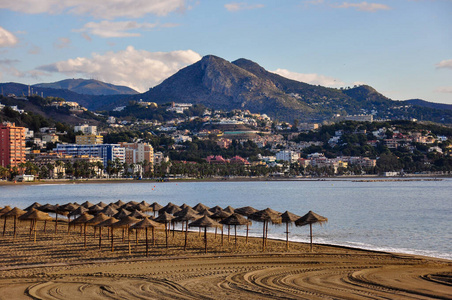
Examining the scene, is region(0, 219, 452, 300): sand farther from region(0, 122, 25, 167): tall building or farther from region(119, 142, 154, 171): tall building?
region(119, 142, 154, 171): tall building

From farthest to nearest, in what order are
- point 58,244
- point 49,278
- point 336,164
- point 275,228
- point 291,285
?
point 336,164, point 275,228, point 58,244, point 49,278, point 291,285

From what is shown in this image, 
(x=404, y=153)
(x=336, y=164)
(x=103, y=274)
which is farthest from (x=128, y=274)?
(x=404, y=153)

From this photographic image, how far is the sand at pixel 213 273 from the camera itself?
54.1 ft

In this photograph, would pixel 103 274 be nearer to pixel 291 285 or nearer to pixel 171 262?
pixel 171 262

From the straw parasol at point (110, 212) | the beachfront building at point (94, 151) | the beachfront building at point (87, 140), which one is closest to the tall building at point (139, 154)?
the beachfront building at point (94, 151)

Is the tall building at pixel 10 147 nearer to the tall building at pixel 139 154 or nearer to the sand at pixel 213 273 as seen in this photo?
the tall building at pixel 139 154

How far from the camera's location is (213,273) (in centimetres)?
1978

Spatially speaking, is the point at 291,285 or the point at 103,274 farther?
the point at 103,274

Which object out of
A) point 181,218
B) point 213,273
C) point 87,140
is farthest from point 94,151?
point 213,273

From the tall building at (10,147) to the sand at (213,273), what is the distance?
116m

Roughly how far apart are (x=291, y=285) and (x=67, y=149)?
158 m

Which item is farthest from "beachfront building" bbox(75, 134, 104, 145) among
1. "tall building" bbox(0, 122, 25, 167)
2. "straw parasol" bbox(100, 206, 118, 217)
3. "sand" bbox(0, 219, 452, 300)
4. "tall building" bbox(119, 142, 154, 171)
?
"sand" bbox(0, 219, 452, 300)

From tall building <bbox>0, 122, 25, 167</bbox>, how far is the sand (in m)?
116

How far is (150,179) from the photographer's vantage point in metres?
145
